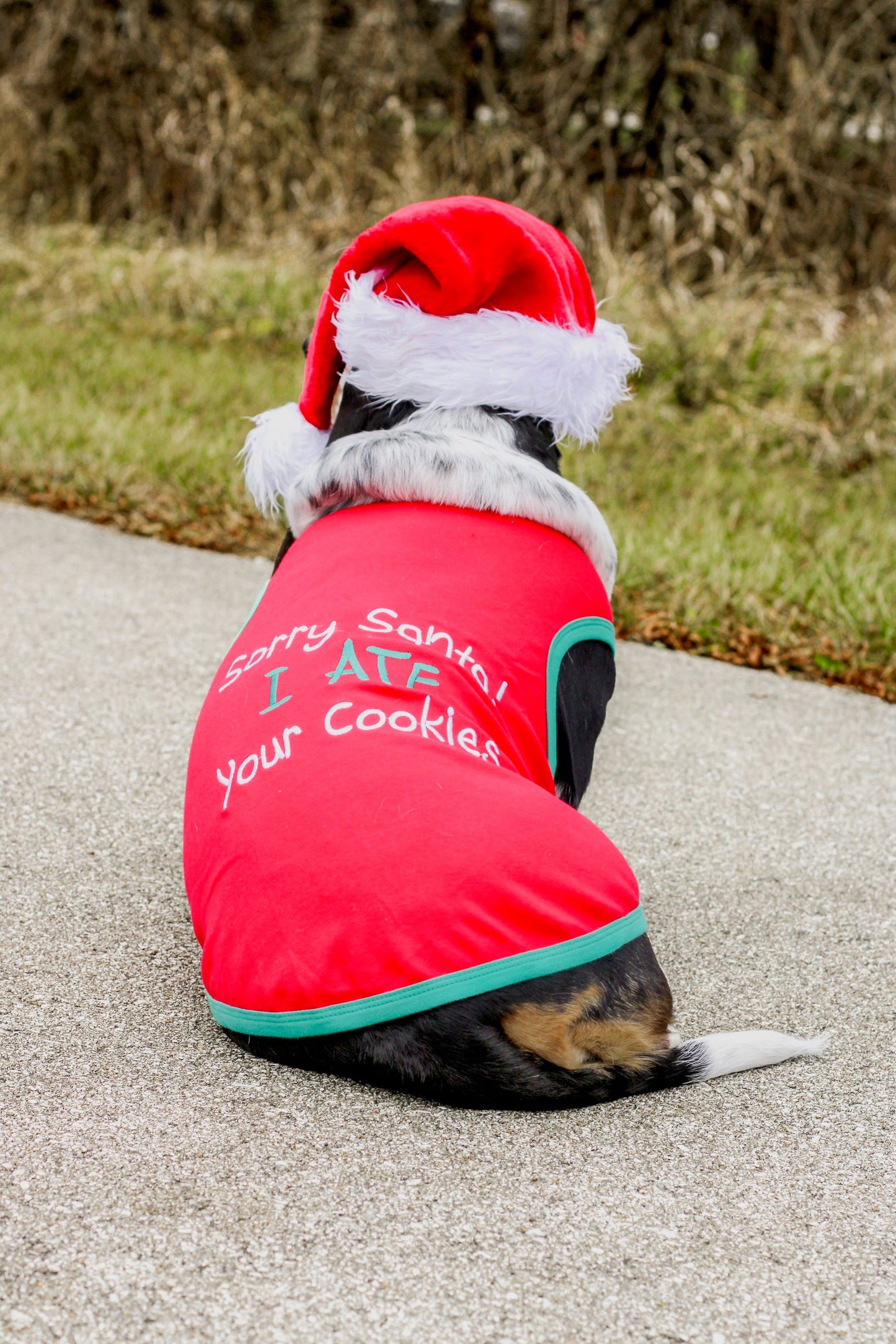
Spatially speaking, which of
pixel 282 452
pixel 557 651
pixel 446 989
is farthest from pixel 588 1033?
pixel 282 452

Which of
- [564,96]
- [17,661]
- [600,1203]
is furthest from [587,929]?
[564,96]

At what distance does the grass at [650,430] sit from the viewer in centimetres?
398

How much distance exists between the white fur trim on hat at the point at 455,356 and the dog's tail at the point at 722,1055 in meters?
1.11

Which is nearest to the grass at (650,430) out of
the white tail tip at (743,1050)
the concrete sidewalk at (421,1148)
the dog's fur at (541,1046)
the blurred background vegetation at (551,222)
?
the blurred background vegetation at (551,222)

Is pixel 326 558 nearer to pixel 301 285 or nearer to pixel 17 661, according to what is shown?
pixel 17 661

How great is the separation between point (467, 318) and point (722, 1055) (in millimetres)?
1286

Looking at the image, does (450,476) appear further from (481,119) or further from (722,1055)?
(481,119)

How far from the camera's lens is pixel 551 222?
7.71 m

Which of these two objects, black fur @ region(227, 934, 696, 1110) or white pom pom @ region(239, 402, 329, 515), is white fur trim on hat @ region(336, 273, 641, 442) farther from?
black fur @ region(227, 934, 696, 1110)

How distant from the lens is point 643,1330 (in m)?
1.34

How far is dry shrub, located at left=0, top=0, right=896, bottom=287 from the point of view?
23.9 feet

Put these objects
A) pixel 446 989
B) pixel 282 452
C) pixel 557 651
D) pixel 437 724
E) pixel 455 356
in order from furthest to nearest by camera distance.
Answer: pixel 282 452 < pixel 455 356 < pixel 557 651 < pixel 437 724 < pixel 446 989

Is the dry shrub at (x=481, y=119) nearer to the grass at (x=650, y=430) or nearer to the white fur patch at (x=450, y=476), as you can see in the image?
the grass at (x=650, y=430)

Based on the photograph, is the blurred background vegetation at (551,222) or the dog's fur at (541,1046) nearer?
the dog's fur at (541,1046)
